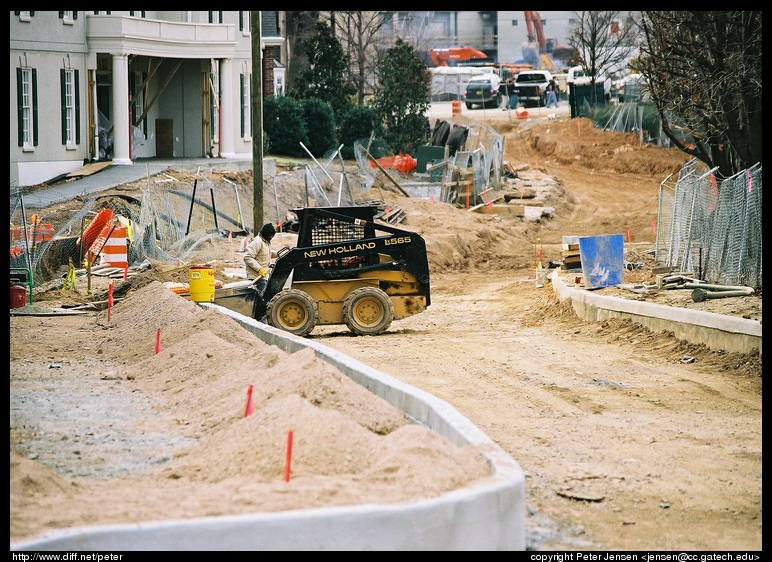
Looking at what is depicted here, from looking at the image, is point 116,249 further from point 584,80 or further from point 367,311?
point 584,80

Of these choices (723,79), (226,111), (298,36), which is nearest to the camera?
(723,79)

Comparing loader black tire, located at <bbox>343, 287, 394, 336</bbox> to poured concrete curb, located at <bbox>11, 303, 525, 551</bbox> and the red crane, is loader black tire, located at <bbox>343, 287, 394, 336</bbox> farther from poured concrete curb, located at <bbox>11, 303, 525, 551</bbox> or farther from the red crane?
the red crane

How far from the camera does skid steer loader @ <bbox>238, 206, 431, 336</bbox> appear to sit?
16.5 metres

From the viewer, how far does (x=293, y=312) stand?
16469 mm

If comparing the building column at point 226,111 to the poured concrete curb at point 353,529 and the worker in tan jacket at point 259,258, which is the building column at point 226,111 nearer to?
the worker in tan jacket at point 259,258

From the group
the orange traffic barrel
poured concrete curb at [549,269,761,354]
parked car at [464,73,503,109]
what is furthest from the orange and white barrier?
parked car at [464,73,503,109]

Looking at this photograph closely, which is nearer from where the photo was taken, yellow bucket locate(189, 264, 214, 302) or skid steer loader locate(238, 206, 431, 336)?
skid steer loader locate(238, 206, 431, 336)

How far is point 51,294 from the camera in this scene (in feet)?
61.3

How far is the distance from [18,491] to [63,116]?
28398mm

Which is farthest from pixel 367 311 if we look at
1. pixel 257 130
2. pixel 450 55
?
pixel 450 55

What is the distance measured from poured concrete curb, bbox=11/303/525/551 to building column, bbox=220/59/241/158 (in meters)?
34.4

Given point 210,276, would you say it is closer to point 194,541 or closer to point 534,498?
point 534,498

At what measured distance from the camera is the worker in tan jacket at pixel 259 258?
16.9 meters

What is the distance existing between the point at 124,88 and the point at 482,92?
31.5m
